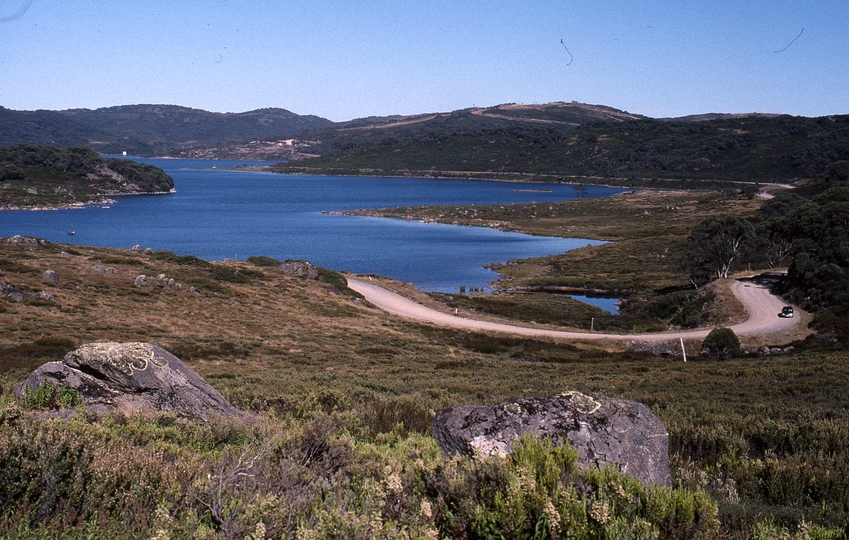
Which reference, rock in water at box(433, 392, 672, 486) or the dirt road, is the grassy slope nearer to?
rock in water at box(433, 392, 672, 486)

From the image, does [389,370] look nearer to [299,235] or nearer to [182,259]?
[182,259]

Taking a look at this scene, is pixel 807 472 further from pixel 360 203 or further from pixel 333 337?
pixel 360 203

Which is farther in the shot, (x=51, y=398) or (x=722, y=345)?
(x=722, y=345)

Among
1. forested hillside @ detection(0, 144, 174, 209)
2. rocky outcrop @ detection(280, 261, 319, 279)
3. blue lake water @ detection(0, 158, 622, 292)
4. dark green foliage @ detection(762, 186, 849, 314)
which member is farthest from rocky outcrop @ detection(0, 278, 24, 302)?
forested hillside @ detection(0, 144, 174, 209)

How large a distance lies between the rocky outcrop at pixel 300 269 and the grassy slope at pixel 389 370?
1.13m

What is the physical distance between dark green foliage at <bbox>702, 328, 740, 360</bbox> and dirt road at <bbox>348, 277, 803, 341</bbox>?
5.30m

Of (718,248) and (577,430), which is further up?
(577,430)

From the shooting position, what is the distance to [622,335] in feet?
128

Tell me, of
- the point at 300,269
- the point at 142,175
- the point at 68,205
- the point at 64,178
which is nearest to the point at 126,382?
the point at 300,269

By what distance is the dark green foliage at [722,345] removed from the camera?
30297mm

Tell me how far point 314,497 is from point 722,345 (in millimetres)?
29881

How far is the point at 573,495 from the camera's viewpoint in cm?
442

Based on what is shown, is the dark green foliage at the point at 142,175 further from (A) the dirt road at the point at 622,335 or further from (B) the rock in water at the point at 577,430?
(B) the rock in water at the point at 577,430

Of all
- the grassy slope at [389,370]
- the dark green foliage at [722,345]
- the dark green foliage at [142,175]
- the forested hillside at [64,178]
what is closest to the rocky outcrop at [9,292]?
the grassy slope at [389,370]
